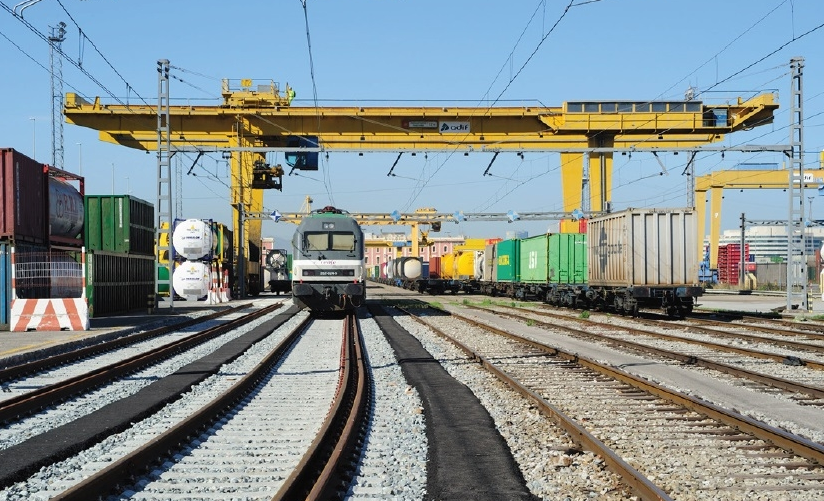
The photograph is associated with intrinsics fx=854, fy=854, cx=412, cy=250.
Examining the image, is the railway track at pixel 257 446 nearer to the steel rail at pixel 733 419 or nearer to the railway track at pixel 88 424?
the railway track at pixel 88 424

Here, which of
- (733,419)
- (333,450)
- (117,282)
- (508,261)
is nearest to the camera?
(333,450)

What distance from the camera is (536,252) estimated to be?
39.3 m

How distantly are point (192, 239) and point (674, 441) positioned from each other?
30.7 m

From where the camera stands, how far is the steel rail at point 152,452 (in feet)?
17.1

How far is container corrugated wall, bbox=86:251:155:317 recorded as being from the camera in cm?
2348

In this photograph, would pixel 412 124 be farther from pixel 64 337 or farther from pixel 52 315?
pixel 64 337

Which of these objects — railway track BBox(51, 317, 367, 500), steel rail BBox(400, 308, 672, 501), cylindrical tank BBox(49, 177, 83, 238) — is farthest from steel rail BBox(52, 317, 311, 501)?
cylindrical tank BBox(49, 177, 83, 238)

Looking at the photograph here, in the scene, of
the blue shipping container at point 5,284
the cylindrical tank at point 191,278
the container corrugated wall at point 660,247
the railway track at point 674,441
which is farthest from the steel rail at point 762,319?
the cylindrical tank at point 191,278

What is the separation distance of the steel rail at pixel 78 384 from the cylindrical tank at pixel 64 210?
7.37 meters

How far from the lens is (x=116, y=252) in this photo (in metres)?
26.6

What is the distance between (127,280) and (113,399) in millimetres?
18469

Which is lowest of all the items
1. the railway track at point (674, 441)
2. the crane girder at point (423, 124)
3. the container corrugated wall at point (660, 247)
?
the railway track at point (674, 441)

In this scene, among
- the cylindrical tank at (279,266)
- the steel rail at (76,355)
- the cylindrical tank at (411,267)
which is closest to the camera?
the steel rail at (76,355)

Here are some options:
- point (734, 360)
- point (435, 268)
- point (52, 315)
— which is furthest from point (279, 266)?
point (734, 360)
